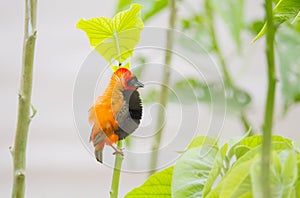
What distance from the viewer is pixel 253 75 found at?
1580 millimetres

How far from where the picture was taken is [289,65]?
2.80 ft

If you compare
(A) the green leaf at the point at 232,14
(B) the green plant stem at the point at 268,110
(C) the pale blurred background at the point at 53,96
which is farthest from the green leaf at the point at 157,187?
(C) the pale blurred background at the point at 53,96

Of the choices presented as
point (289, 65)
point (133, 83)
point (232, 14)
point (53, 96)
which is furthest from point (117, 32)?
point (53, 96)

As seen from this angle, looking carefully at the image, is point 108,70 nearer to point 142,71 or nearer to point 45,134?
point 142,71

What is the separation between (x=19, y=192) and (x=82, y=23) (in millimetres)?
102

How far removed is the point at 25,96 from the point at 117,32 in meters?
0.07

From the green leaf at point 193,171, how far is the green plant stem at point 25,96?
3.4 inches

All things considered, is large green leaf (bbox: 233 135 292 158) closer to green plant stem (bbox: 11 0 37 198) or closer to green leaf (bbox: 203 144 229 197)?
green leaf (bbox: 203 144 229 197)

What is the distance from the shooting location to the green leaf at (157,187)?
303 mm

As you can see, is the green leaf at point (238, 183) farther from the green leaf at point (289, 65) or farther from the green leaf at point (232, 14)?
the green leaf at point (289, 65)

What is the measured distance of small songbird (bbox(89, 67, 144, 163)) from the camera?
26 centimetres

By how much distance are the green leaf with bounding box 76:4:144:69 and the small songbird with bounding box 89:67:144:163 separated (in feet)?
0.06

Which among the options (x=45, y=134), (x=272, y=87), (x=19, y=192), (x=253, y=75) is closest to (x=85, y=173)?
(x=45, y=134)

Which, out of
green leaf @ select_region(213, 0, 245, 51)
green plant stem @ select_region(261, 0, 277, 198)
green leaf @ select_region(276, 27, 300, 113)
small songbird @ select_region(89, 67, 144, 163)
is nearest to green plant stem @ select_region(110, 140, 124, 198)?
small songbird @ select_region(89, 67, 144, 163)
